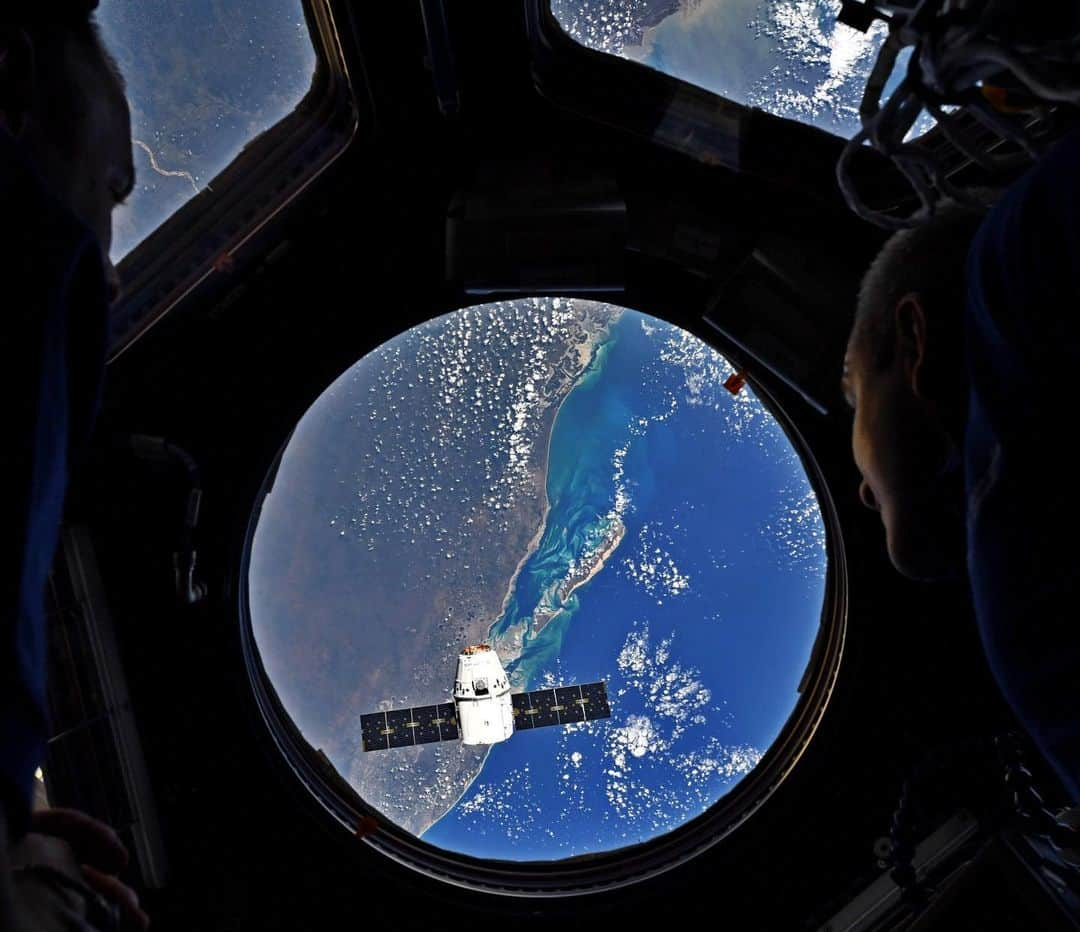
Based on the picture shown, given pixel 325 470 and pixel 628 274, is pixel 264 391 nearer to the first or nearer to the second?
pixel 628 274

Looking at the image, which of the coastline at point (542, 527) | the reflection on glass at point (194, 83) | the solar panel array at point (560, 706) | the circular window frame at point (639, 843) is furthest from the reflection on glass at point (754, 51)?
the solar panel array at point (560, 706)

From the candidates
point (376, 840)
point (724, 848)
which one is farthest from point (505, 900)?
point (724, 848)

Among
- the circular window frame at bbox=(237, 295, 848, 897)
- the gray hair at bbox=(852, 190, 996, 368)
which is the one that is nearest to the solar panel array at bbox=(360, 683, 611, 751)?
the circular window frame at bbox=(237, 295, 848, 897)

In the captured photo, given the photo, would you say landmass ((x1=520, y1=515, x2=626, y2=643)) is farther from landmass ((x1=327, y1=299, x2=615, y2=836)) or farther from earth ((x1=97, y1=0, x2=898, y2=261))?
earth ((x1=97, y1=0, x2=898, y2=261))

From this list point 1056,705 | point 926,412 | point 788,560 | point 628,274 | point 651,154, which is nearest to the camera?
point 1056,705

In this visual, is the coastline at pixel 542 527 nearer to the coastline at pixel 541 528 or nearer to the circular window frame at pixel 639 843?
the coastline at pixel 541 528

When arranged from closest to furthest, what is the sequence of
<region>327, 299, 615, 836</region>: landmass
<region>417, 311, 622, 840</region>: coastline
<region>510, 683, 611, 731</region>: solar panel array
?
<region>327, 299, 615, 836</region>: landmass, <region>510, 683, 611, 731</region>: solar panel array, <region>417, 311, 622, 840</region>: coastline

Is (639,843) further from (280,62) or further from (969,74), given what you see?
(280,62)
